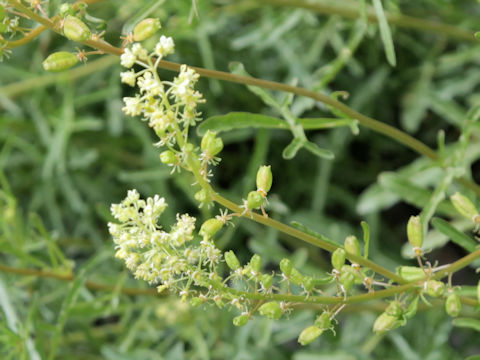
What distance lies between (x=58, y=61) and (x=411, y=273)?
39 centimetres

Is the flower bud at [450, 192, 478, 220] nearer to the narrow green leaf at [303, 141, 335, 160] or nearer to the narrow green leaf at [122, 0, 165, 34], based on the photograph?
the narrow green leaf at [303, 141, 335, 160]

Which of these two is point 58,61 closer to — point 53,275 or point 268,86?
point 268,86

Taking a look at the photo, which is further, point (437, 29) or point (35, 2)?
point (437, 29)

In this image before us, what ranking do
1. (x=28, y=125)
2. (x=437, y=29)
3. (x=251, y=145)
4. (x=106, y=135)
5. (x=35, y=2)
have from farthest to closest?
1. (x=251, y=145)
2. (x=106, y=135)
3. (x=28, y=125)
4. (x=437, y=29)
5. (x=35, y=2)

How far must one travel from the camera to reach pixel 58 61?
0.55m

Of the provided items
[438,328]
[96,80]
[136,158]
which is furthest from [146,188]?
[438,328]

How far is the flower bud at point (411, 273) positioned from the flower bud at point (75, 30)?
0.37 metres

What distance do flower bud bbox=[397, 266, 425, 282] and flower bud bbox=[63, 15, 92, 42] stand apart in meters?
0.37

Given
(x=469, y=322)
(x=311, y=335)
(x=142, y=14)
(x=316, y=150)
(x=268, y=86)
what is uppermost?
(x=142, y=14)

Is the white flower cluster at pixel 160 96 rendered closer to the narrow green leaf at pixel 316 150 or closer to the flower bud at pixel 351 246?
the flower bud at pixel 351 246

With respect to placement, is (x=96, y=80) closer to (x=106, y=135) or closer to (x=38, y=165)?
(x=106, y=135)

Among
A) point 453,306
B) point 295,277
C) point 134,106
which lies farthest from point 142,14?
point 453,306

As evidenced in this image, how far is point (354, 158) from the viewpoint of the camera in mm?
1595

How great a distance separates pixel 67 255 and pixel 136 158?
0.34 metres
